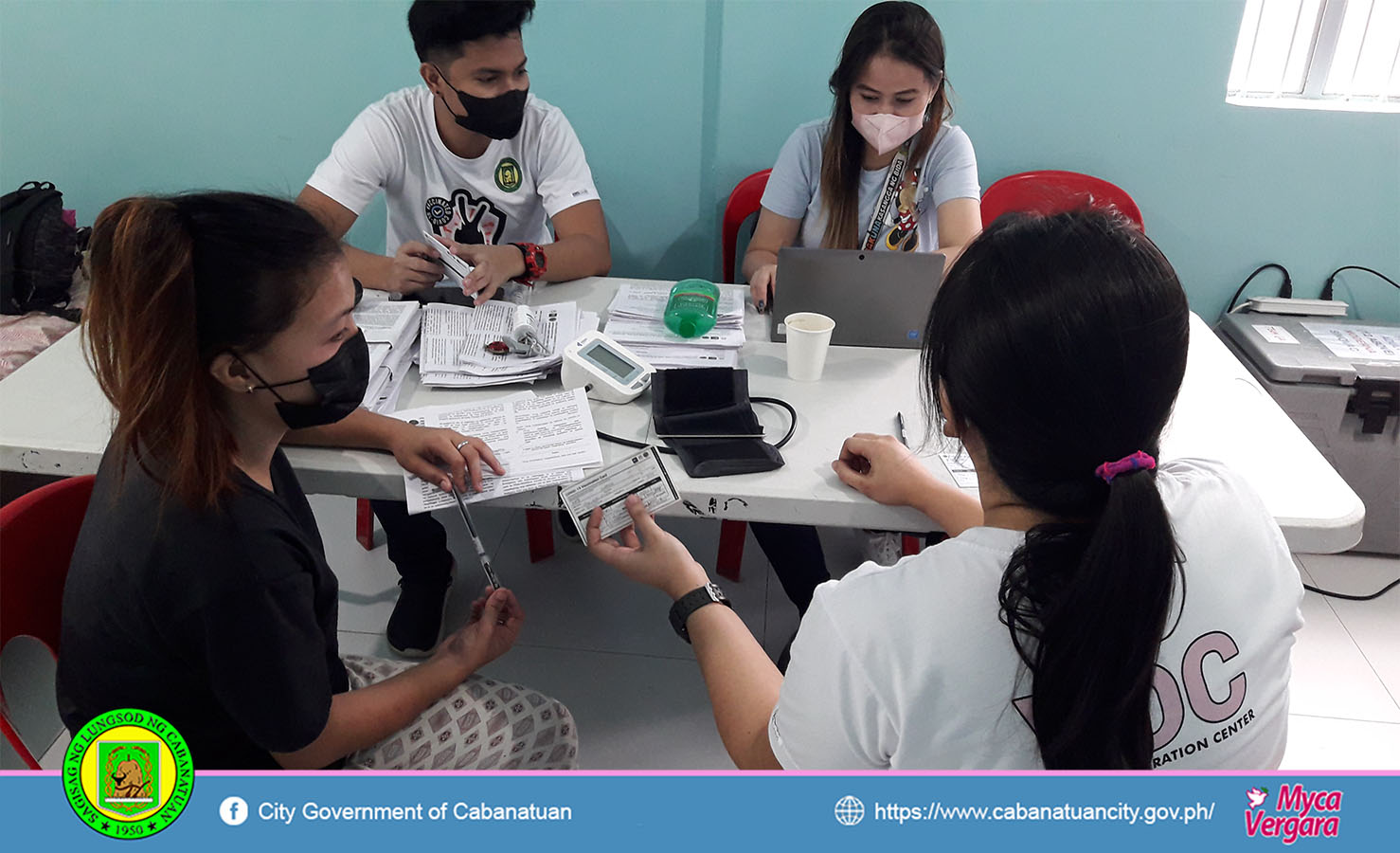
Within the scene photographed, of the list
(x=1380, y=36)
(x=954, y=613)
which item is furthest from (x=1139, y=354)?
(x=1380, y=36)

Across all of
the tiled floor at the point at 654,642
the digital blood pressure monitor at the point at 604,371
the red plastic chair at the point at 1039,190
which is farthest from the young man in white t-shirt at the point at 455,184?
the red plastic chair at the point at 1039,190

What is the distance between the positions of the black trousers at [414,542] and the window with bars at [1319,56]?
7.08 ft

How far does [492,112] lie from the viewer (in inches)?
69.7

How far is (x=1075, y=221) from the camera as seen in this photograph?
73 centimetres

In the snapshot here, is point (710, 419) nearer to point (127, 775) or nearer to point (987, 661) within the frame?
point (987, 661)

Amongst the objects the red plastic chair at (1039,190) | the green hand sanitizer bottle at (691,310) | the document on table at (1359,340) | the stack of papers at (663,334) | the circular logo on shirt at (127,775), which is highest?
the red plastic chair at (1039,190)

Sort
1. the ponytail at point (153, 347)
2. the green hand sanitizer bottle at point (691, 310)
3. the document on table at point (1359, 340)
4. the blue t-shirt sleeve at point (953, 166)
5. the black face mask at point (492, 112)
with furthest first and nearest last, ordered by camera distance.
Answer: the document on table at point (1359, 340)
the blue t-shirt sleeve at point (953, 166)
the black face mask at point (492, 112)
the green hand sanitizer bottle at point (691, 310)
the ponytail at point (153, 347)

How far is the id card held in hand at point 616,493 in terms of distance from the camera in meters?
1.14

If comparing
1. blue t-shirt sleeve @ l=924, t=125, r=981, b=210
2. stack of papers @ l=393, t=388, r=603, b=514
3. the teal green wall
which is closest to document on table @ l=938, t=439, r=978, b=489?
stack of papers @ l=393, t=388, r=603, b=514

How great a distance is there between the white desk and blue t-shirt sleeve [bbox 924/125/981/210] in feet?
1.82

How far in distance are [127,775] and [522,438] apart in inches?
23.4

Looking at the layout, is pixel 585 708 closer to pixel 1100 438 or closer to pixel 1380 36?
pixel 1100 438
